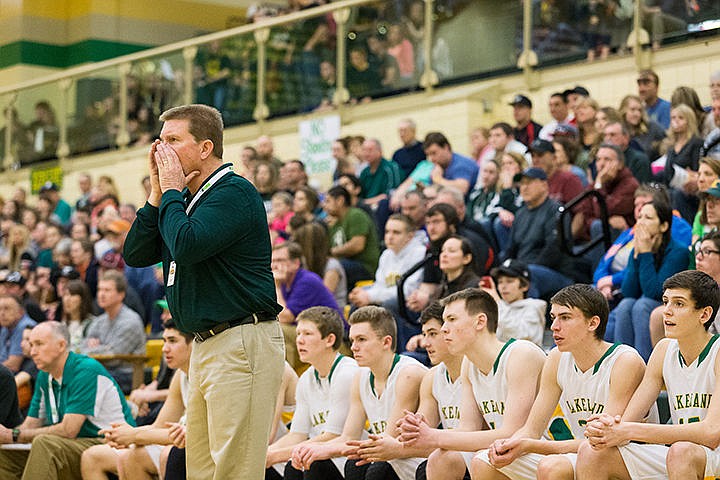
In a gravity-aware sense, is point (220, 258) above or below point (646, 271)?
above

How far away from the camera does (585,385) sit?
6.00 meters

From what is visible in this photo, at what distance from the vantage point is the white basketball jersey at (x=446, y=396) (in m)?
6.75

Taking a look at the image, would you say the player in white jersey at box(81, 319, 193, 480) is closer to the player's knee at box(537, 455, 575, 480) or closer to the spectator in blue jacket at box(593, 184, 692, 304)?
the player's knee at box(537, 455, 575, 480)

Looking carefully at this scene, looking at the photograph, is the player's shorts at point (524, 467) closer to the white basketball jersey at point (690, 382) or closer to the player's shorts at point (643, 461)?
the player's shorts at point (643, 461)

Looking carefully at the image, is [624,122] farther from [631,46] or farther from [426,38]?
[426,38]

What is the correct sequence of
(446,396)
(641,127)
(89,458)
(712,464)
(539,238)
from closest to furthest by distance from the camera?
(712,464) → (446,396) → (89,458) → (539,238) → (641,127)

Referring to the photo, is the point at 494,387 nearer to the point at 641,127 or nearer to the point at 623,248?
the point at 623,248

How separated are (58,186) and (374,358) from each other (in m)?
11.3

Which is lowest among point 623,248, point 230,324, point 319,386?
point 319,386

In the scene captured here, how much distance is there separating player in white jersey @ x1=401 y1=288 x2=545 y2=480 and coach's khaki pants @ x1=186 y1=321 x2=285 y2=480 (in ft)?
5.01

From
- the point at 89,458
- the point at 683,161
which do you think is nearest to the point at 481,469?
the point at 89,458

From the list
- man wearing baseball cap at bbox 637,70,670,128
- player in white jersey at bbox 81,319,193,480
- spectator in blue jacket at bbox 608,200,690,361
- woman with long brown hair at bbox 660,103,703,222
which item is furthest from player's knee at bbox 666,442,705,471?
man wearing baseball cap at bbox 637,70,670,128

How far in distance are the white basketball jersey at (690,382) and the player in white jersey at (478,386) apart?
81 centimetres

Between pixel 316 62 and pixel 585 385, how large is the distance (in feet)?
29.4
